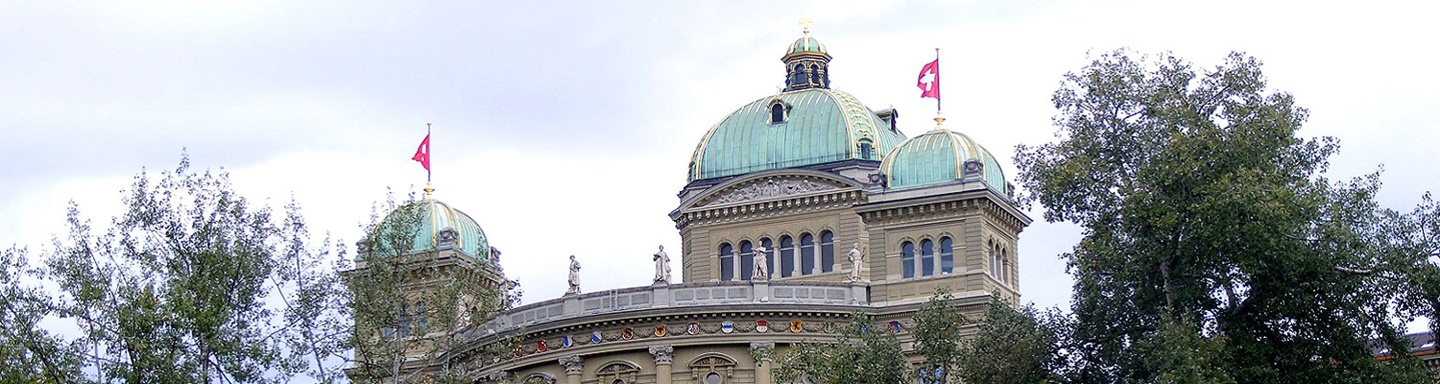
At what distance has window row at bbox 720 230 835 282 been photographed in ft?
302

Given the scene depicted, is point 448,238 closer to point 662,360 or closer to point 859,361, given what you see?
point 662,360

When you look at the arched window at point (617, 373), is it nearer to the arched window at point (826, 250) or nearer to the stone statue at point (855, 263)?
the stone statue at point (855, 263)

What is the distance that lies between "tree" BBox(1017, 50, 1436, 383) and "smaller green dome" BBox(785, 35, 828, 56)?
3722 centimetres

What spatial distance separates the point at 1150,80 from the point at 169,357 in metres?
25.6

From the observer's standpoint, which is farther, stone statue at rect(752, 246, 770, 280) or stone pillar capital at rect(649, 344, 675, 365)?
stone statue at rect(752, 246, 770, 280)

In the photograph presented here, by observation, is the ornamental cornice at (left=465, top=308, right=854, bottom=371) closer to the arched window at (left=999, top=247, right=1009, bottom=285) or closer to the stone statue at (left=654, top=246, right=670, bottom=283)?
the stone statue at (left=654, top=246, right=670, bottom=283)

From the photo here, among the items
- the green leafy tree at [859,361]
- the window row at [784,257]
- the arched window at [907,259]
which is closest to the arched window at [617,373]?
the window row at [784,257]

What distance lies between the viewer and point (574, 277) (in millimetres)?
89125

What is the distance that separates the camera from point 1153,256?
199ft

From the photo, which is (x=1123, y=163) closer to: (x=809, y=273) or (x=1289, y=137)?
(x=1289, y=137)

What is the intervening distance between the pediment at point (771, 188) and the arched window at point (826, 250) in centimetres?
169

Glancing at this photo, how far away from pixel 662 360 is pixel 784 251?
9704mm

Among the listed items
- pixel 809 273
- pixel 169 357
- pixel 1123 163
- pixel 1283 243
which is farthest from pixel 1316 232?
pixel 809 273

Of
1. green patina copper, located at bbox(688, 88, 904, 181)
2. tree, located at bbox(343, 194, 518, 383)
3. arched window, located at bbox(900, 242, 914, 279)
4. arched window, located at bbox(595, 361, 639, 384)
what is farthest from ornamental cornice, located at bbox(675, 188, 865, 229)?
tree, located at bbox(343, 194, 518, 383)
